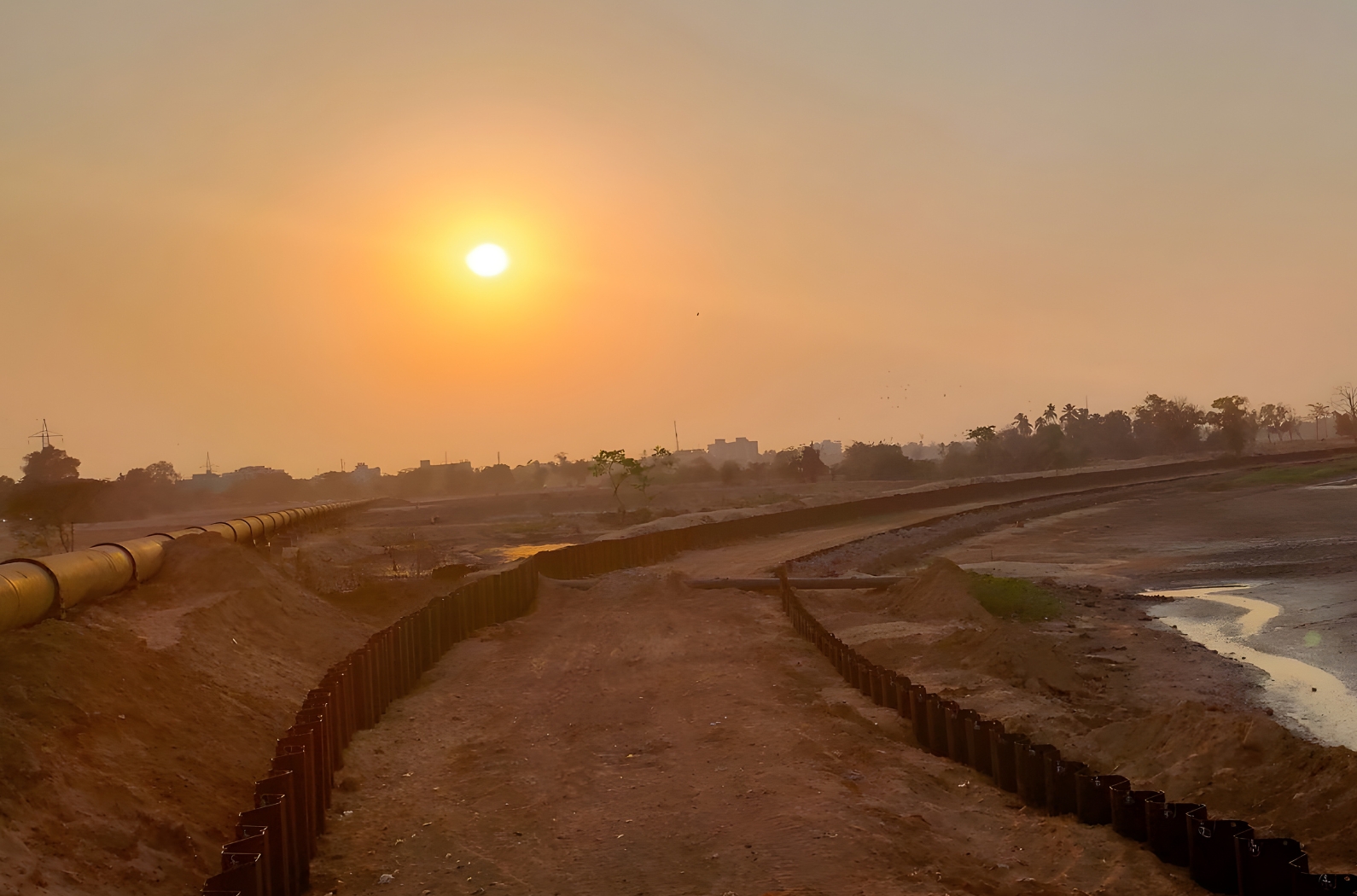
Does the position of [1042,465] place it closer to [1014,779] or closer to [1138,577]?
[1138,577]

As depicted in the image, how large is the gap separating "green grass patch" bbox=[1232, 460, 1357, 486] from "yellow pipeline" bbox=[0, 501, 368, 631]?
2783 inches

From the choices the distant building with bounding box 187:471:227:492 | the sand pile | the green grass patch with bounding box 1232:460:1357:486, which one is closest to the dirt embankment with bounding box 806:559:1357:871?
the sand pile

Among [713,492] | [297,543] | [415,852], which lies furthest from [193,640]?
[713,492]

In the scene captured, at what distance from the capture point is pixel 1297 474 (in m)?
72.4

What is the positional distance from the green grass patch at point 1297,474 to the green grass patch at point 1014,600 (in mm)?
52286

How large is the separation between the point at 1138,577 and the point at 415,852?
2882 cm

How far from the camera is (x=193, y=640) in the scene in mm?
15305

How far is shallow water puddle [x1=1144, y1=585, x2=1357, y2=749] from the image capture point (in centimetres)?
1491

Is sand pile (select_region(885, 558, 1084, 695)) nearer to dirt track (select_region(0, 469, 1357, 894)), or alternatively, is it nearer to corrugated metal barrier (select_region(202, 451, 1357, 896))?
dirt track (select_region(0, 469, 1357, 894))

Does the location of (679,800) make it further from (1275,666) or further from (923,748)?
(1275,666)

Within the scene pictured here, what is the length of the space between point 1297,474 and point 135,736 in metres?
79.7

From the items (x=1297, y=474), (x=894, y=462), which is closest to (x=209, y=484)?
(x=894, y=462)

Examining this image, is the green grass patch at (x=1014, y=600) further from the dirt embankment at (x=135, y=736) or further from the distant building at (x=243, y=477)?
the distant building at (x=243, y=477)

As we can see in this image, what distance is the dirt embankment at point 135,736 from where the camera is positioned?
7.96m
